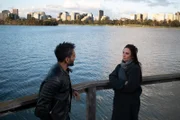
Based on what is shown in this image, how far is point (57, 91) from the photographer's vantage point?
2.76 m

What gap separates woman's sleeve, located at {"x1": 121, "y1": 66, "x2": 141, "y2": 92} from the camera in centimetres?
379

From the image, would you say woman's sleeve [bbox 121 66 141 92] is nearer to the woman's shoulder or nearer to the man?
the woman's shoulder

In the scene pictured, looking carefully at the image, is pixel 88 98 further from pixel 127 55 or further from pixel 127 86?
pixel 127 55

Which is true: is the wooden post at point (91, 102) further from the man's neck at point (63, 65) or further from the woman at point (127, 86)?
the man's neck at point (63, 65)

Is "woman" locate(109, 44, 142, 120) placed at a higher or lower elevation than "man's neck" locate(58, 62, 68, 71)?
lower

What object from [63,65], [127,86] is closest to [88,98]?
[127,86]

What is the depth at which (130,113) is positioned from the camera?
3990mm

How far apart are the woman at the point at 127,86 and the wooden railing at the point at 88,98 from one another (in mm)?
207

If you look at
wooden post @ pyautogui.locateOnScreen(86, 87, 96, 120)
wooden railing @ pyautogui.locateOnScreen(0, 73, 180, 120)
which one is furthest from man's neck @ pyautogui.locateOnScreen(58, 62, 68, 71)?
wooden post @ pyautogui.locateOnScreen(86, 87, 96, 120)

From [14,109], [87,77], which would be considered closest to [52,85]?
[14,109]

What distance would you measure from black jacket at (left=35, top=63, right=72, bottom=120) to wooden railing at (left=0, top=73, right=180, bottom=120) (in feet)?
0.82

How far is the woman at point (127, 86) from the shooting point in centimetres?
381

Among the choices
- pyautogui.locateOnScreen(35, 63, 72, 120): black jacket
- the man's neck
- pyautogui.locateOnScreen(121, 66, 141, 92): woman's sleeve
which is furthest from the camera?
pyautogui.locateOnScreen(121, 66, 141, 92): woman's sleeve

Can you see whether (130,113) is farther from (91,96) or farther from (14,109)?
(14,109)
